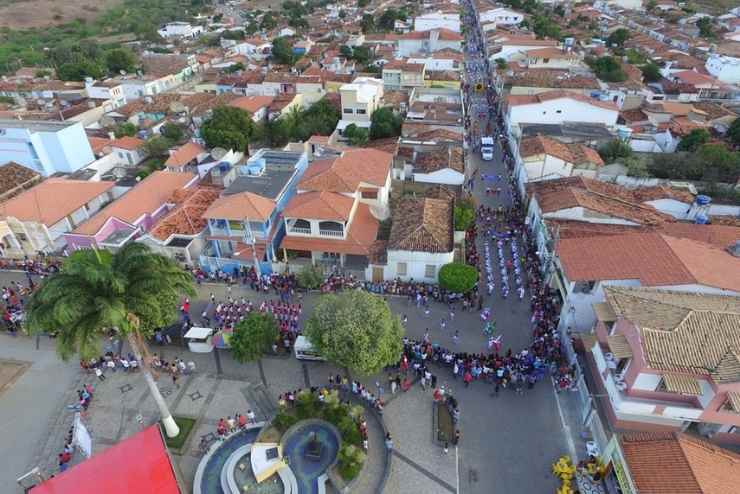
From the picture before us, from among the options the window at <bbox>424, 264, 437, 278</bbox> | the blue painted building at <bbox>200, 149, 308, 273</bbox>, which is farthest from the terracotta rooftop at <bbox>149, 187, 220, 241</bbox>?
the window at <bbox>424, 264, 437, 278</bbox>

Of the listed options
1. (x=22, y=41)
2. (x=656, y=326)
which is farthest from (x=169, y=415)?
(x=22, y=41)

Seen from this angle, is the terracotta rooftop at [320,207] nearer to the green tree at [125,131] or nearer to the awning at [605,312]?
the awning at [605,312]

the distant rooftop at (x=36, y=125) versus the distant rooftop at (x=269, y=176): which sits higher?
the distant rooftop at (x=36, y=125)

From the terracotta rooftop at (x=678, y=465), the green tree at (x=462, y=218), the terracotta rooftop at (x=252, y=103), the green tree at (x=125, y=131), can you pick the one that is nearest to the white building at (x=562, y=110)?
the green tree at (x=462, y=218)

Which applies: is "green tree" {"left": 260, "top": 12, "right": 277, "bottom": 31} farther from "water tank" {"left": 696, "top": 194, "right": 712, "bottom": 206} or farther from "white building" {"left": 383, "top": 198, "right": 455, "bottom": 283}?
"water tank" {"left": 696, "top": 194, "right": 712, "bottom": 206}

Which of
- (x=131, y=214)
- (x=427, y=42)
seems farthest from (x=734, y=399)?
(x=427, y=42)

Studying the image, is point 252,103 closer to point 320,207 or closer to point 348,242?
point 320,207
